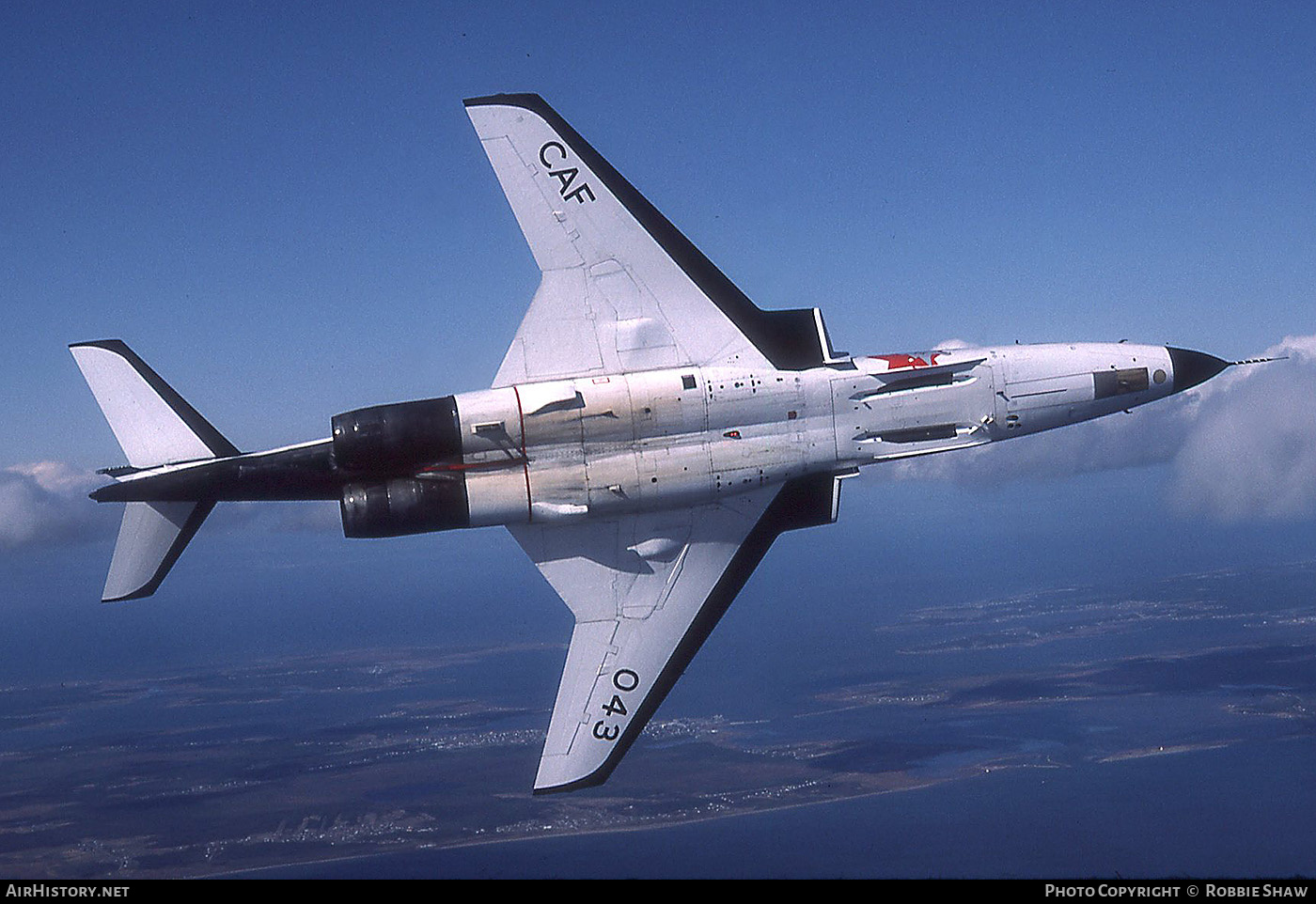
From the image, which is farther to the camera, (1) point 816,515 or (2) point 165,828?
(2) point 165,828

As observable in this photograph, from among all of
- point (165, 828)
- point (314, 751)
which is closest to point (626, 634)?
point (165, 828)

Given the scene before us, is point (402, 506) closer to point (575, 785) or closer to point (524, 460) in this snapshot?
point (524, 460)

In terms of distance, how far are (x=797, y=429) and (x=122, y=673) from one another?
17214 cm

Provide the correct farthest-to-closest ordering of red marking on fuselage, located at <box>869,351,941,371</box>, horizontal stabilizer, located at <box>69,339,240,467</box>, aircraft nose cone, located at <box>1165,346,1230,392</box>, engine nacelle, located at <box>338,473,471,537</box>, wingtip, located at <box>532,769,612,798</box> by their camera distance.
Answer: aircraft nose cone, located at <box>1165,346,1230,392</box> < red marking on fuselage, located at <box>869,351,941,371</box> < wingtip, located at <box>532,769,612,798</box> < horizontal stabilizer, located at <box>69,339,240,467</box> < engine nacelle, located at <box>338,473,471,537</box>

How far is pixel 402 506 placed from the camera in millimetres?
16734

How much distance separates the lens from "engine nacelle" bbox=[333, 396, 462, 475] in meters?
16.4

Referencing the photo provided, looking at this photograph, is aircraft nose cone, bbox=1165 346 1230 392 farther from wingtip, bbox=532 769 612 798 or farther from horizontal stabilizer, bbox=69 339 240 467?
horizontal stabilizer, bbox=69 339 240 467

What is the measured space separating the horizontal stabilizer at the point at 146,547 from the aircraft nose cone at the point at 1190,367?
22.2m

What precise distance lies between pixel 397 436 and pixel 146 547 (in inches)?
239

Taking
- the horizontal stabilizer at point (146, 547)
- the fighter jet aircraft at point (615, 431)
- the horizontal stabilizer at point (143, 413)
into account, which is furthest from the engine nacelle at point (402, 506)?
the horizontal stabilizer at point (146, 547)

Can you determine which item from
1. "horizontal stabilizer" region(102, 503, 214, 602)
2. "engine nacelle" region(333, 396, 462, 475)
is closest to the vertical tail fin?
"horizontal stabilizer" region(102, 503, 214, 602)

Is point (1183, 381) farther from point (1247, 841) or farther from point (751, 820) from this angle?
point (1247, 841)

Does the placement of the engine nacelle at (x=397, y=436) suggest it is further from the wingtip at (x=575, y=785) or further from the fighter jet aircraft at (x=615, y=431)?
the wingtip at (x=575, y=785)

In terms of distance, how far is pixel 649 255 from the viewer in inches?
728
